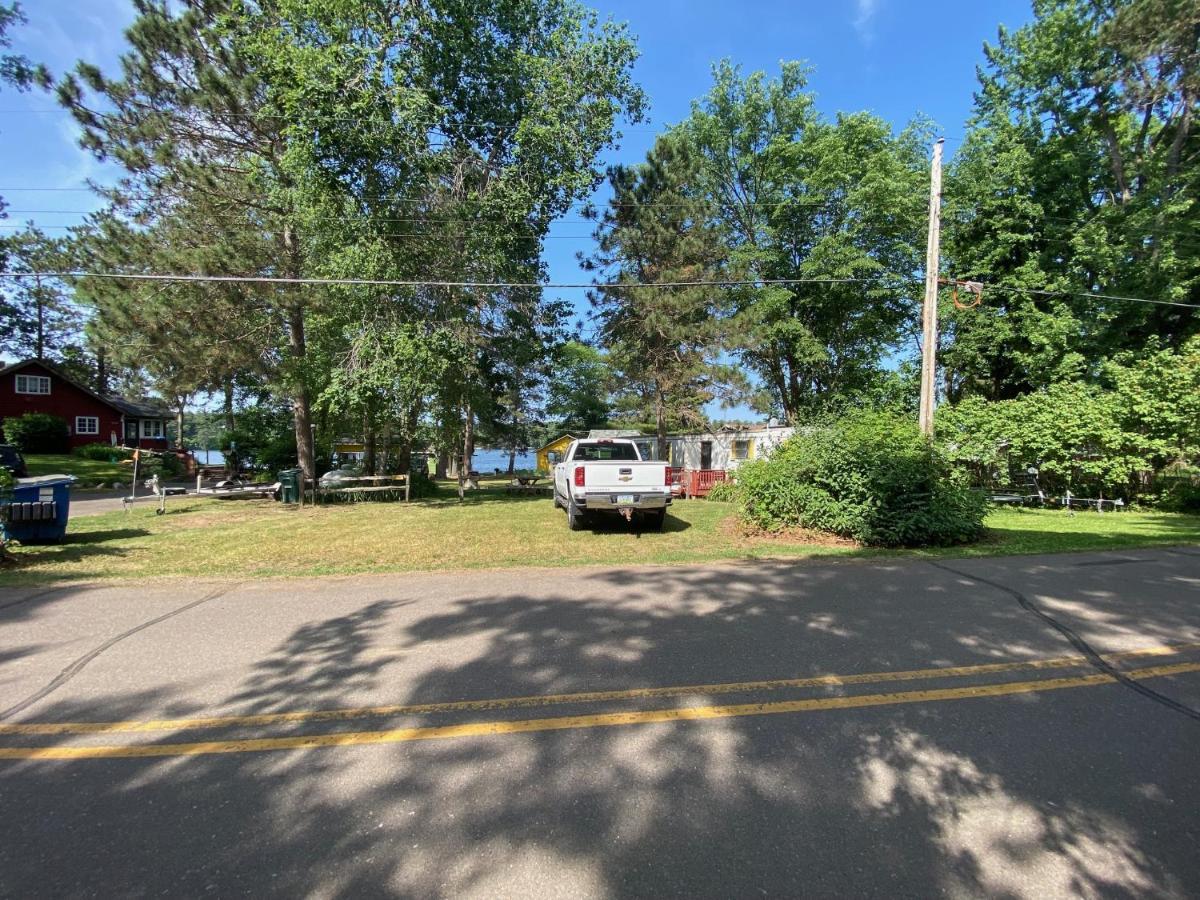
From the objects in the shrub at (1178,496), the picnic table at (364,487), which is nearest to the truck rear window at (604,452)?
the picnic table at (364,487)

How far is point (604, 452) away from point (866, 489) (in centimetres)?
539

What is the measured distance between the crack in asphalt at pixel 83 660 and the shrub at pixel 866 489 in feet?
28.4

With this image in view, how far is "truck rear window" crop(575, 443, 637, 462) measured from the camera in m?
12.7

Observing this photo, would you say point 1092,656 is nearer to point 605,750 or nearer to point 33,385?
point 605,750

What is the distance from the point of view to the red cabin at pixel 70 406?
35.2 m

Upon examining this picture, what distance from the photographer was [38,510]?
9.35 m

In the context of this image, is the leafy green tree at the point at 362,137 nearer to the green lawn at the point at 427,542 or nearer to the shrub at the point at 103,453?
the green lawn at the point at 427,542

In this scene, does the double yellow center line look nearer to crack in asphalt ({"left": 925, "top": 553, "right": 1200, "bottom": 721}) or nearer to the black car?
crack in asphalt ({"left": 925, "top": 553, "right": 1200, "bottom": 721})

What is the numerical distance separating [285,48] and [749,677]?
18647 mm

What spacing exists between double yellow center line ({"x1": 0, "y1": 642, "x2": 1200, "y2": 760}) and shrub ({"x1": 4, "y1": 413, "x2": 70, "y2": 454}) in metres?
40.9

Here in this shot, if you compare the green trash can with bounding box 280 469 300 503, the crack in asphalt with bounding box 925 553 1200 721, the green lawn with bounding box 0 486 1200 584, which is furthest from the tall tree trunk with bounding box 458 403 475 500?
the crack in asphalt with bounding box 925 553 1200 721

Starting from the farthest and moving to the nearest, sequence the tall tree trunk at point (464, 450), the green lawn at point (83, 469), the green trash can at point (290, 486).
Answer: the green lawn at point (83, 469)
the tall tree trunk at point (464, 450)
the green trash can at point (290, 486)

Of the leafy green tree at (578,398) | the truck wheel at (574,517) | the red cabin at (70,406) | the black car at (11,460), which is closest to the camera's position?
the truck wheel at (574,517)

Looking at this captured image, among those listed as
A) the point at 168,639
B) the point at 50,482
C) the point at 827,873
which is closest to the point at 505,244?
the point at 50,482
